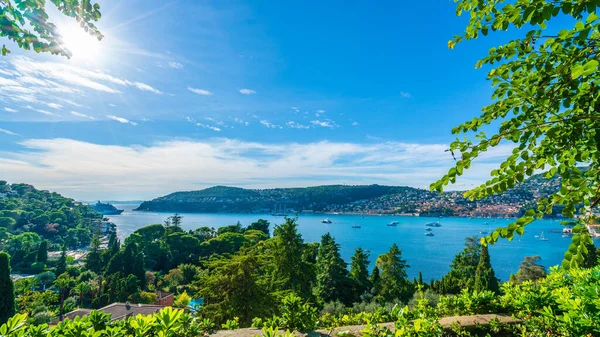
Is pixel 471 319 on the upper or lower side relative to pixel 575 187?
lower

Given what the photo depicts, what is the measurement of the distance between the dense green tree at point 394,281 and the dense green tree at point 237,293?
14793mm

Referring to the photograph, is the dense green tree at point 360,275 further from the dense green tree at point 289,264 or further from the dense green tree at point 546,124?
the dense green tree at point 546,124

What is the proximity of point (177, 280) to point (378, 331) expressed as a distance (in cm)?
3484

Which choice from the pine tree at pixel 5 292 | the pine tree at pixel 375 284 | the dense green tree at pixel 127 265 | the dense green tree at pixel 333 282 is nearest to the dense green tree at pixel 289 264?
the dense green tree at pixel 333 282

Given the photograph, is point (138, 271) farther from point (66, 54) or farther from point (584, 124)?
point (584, 124)

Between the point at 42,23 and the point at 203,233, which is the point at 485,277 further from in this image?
the point at 203,233

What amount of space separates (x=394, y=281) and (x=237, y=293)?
54.2ft

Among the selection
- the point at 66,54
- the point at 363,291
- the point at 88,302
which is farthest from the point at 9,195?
the point at 66,54

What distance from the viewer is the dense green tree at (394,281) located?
22.0 metres

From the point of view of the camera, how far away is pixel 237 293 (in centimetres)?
1011

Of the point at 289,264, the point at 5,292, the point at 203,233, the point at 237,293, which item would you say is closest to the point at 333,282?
the point at 289,264

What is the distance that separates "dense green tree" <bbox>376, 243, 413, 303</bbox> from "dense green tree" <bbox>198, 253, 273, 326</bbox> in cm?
1479

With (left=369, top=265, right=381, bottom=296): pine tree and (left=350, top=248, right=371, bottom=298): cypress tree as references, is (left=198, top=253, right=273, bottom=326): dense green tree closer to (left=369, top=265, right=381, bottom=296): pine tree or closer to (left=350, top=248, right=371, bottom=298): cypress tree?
(left=350, top=248, right=371, bottom=298): cypress tree

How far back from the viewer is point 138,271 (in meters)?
31.5
